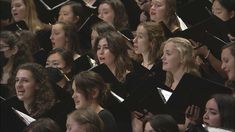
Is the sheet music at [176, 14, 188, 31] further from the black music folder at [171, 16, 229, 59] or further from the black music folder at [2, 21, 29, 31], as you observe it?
the black music folder at [2, 21, 29, 31]

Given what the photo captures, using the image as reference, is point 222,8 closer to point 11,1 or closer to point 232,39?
point 232,39

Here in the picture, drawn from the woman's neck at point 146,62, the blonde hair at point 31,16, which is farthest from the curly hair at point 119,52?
the blonde hair at point 31,16

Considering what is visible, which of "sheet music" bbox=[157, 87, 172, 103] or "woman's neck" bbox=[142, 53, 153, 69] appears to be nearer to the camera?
"sheet music" bbox=[157, 87, 172, 103]

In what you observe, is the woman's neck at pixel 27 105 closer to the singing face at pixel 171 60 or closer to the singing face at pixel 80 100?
the singing face at pixel 80 100

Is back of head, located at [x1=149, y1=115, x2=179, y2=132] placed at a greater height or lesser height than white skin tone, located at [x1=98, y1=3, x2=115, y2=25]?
lesser

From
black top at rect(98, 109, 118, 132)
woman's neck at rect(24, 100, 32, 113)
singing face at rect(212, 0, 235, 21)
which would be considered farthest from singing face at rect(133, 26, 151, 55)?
black top at rect(98, 109, 118, 132)

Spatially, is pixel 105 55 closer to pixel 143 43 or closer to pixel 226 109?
pixel 143 43

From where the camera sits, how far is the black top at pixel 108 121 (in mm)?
4172

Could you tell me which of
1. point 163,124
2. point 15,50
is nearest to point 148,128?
point 163,124

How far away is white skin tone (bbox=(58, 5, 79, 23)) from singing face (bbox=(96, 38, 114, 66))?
3.89 feet

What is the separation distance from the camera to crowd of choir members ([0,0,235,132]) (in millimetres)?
3965

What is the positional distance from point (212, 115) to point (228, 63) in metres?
0.61

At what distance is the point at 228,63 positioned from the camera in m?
4.40

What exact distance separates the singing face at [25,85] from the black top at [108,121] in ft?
2.62
